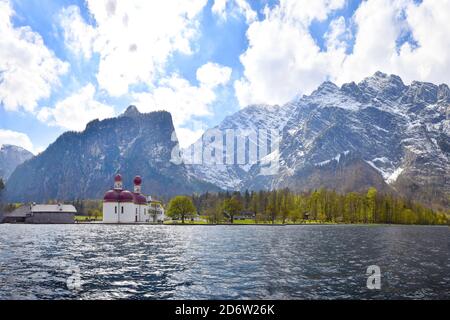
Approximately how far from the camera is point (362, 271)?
4419cm

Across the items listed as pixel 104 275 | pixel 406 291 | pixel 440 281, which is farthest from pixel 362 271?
pixel 104 275

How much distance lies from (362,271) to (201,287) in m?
19.7

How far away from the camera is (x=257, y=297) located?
29.9 metres

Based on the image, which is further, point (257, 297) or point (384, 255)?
point (384, 255)
